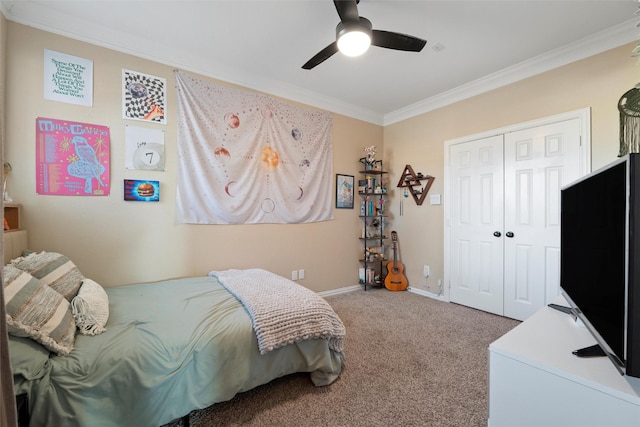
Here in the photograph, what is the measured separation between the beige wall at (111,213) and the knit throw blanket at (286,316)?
3.06ft

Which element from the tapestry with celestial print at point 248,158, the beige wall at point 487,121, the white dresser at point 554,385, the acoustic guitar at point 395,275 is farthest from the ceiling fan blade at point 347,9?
the acoustic guitar at point 395,275

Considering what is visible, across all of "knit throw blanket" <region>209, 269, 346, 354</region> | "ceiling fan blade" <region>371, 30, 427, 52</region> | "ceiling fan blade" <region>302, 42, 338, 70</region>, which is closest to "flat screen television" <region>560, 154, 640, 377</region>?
"knit throw blanket" <region>209, 269, 346, 354</region>

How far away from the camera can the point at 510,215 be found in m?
2.93

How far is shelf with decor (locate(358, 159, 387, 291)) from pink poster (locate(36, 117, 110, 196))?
2.97 meters

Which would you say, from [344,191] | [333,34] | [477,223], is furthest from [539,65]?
[344,191]

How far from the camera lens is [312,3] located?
199cm

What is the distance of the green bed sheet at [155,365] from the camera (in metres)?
1.13

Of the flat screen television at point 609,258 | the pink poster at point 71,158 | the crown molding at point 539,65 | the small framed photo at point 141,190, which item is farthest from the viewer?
the small framed photo at point 141,190

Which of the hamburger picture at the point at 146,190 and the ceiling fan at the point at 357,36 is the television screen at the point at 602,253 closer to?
the ceiling fan at the point at 357,36

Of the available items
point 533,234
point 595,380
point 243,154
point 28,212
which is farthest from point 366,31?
point 28,212

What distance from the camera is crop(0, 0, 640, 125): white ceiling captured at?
6.69 ft

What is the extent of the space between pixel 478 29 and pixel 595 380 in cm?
A: 255

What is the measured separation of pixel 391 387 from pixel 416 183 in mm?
2749

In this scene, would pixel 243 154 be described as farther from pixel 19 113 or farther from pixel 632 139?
pixel 632 139
